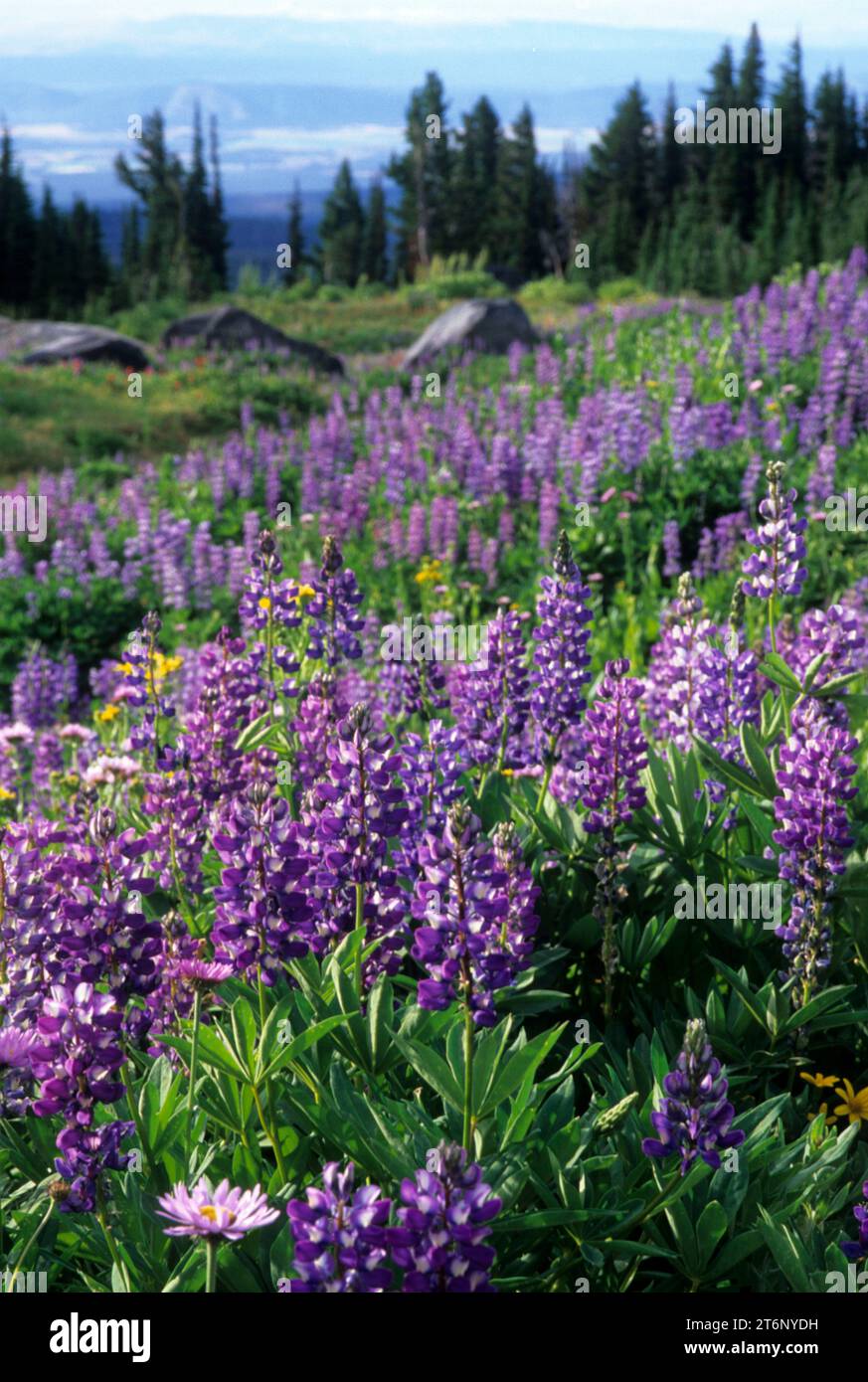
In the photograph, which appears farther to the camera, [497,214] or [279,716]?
[497,214]

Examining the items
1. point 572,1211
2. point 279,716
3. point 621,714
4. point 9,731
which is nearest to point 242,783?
point 279,716

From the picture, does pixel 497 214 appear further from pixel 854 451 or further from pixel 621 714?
pixel 621 714

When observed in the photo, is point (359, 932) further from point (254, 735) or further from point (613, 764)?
point (254, 735)

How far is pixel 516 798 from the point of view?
161 inches

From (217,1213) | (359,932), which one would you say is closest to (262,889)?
(359,932)

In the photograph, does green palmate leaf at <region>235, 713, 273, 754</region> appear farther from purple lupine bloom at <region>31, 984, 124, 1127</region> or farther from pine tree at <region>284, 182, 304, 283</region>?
pine tree at <region>284, 182, 304, 283</region>

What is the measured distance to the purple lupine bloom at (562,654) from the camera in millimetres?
4109

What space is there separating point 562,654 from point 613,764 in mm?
645

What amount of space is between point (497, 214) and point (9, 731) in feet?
160

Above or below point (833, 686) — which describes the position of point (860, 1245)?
below

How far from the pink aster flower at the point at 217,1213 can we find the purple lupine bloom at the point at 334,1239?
0.07 metres

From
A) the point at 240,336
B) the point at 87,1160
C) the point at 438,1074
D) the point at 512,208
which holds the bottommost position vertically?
the point at 87,1160

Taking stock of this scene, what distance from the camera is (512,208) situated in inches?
1975

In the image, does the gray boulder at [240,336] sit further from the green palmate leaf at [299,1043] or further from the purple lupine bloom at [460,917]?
the purple lupine bloom at [460,917]
